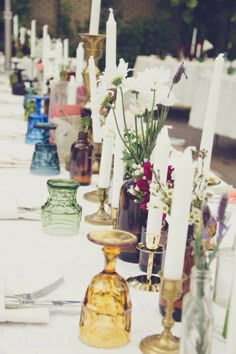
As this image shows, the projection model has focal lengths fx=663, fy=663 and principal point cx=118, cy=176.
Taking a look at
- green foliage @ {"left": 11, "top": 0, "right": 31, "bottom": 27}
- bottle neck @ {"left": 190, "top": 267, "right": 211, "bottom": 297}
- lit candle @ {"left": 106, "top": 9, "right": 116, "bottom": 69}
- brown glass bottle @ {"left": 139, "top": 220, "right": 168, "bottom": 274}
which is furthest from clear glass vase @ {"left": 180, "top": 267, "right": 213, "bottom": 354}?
green foliage @ {"left": 11, "top": 0, "right": 31, "bottom": 27}

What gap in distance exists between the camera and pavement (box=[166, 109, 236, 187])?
5020 millimetres

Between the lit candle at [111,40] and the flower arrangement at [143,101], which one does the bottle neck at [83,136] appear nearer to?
the lit candle at [111,40]

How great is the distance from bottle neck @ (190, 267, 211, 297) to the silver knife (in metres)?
0.32

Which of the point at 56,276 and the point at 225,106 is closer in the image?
the point at 56,276

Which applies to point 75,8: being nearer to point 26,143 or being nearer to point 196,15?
point 196,15

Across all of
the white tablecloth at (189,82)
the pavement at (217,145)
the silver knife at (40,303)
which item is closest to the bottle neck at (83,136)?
the silver knife at (40,303)

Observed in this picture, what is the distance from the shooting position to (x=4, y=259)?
117 centimetres

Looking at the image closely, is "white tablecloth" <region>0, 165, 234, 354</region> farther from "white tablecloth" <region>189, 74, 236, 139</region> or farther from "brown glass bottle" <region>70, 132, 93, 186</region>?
"white tablecloth" <region>189, 74, 236, 139</region>

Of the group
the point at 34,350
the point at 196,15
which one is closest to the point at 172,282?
the point at 34,350

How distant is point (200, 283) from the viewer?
70 centimetres

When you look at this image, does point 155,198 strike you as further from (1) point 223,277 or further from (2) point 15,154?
(2) point 15,154

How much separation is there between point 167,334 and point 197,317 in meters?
0.12

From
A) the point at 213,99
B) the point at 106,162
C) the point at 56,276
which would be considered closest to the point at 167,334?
the point at 56,276

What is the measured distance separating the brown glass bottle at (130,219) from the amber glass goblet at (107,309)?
12.4 inches
